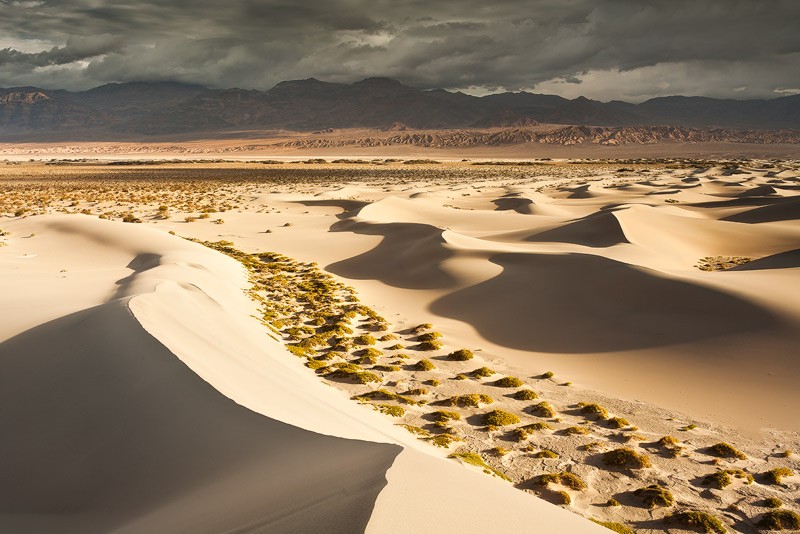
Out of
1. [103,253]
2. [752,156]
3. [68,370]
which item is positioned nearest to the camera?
[68,370]

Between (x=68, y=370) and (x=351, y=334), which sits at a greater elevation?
Answer: (x=68, y=370)

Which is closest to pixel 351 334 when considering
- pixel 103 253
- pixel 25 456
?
pixel 25 456

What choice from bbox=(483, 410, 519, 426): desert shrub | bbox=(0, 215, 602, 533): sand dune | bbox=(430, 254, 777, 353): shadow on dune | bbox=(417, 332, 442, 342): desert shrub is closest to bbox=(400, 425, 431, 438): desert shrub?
bbox=(0, 215, 602, 533): sand dune

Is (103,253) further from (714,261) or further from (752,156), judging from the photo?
(752,156)

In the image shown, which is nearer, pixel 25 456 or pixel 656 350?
pixel 25 456

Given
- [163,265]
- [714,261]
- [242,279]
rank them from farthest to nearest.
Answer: [714,261] < [242,279] < [163,265]

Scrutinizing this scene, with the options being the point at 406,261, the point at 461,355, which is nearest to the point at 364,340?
the point at 461,355

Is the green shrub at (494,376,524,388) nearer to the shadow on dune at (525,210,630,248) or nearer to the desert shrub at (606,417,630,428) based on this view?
the desert shrub at (606,417,630,428)
